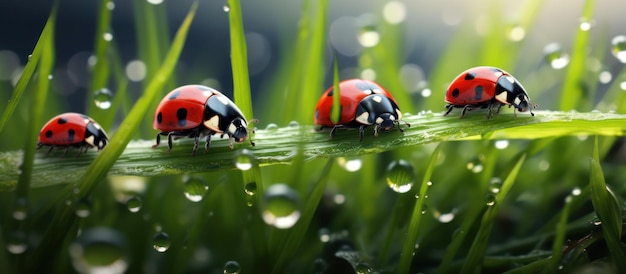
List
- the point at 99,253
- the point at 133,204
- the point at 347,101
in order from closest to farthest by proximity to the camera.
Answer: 1. the point at 99,253
2. the point at 133,204
3. the point at 347,101

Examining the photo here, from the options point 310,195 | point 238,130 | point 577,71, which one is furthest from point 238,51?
point 577,71

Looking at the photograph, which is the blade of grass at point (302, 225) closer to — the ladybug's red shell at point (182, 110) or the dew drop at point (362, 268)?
the dew drop at point (362, 268)

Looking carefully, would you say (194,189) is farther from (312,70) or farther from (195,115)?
(312,70)

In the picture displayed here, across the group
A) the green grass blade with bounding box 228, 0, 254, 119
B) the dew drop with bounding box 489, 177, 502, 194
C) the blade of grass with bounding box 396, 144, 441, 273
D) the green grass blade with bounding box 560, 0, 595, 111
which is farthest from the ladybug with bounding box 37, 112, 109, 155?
the green grass blade with bounding box 560, 0, 595, 111

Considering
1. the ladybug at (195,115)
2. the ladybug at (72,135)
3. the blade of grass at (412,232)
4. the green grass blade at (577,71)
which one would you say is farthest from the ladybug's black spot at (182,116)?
the green grass blade at (577,71)

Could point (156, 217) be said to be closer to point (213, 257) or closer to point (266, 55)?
point (213, 257)
